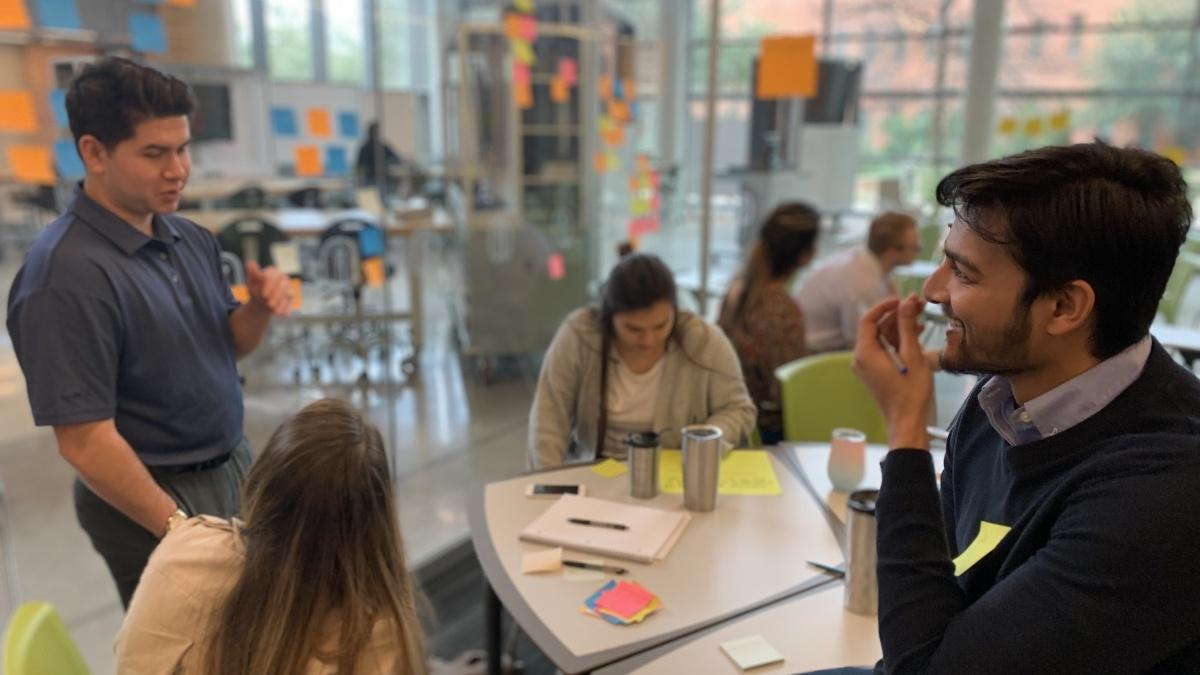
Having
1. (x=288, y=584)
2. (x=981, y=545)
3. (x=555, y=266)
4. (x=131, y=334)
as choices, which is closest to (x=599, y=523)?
(x=288, y=584)

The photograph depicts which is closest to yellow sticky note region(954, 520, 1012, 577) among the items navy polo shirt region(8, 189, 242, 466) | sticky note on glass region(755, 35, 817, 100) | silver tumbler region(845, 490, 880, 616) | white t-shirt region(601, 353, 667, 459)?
silver tumbler region(845, 490, 880, 616)

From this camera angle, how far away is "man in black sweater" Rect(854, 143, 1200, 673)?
87 cm

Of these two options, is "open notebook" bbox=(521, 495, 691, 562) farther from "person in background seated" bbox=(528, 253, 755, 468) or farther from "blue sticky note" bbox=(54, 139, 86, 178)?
"blue sticky note" bbox=(54, 139, 86, 178)

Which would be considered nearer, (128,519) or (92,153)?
(92,153)

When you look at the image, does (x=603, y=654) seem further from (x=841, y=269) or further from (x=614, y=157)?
(x=614, y=157)

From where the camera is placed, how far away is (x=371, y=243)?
11.3ft

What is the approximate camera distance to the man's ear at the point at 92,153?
154 centimetres

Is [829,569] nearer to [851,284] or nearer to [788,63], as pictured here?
[851,284]

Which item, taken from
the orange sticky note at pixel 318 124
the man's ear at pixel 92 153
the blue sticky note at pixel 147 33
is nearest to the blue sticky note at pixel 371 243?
the orange sticky note at pixel 318 124

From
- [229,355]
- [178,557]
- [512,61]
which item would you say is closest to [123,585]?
[229,355]

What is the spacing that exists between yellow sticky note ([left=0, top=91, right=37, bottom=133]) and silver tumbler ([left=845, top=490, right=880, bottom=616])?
88.7 inches

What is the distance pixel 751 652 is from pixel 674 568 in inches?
11.2

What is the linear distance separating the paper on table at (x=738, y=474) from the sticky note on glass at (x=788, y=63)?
82.0 inches

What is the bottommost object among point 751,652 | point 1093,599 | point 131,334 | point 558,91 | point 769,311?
point 751,652
